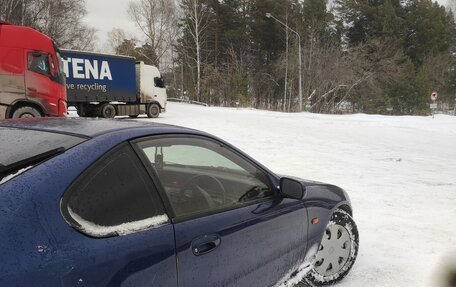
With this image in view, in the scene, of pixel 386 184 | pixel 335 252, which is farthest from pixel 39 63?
pixel 335 252

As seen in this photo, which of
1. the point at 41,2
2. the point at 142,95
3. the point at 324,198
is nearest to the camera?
the point at 324,198

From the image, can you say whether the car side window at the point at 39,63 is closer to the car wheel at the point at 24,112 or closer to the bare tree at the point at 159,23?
the car wheel at the point at 24,112

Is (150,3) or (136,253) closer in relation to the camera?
(136,253)

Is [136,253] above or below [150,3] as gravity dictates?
below

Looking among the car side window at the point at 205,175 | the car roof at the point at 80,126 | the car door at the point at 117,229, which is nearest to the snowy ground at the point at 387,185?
the car side window at the point at 205,175

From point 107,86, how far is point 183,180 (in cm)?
2038

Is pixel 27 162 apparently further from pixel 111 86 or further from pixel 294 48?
pixel 294 48

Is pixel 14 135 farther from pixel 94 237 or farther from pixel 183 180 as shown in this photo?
pixel 183 180

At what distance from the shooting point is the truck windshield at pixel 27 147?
6.07 feet

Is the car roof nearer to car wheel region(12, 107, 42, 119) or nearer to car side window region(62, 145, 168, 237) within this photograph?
car side window region(62, 145, 168, 237)

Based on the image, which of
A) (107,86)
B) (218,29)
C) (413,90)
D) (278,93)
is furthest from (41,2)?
(413,90)

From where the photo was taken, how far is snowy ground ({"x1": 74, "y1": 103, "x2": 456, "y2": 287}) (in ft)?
13.0

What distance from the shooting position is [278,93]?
54.4 m

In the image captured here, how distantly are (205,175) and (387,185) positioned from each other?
5.19 m
